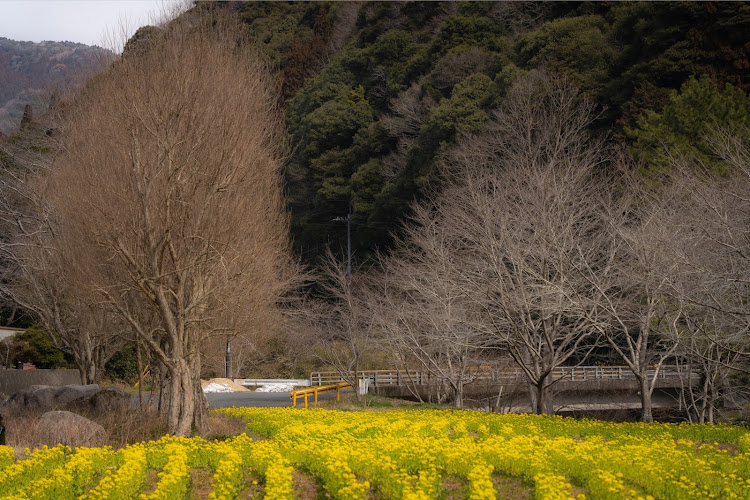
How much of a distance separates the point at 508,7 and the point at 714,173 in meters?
27.2

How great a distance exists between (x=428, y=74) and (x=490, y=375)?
20729mm

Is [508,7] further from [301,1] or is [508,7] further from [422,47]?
[301,1]

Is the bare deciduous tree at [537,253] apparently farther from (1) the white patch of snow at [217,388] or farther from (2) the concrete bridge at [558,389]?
(1) the white patch of snow at [217,388]

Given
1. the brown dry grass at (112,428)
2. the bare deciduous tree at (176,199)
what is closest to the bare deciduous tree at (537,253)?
the bare deciduous tree at (176,199)

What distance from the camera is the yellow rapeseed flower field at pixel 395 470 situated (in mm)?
7105

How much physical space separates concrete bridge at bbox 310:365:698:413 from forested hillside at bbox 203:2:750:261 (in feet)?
24.6

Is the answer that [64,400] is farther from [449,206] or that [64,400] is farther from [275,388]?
[275,388]

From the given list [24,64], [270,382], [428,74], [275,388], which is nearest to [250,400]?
[275,388]

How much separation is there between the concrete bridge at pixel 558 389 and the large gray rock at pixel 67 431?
14977mm

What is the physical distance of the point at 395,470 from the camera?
8062mm

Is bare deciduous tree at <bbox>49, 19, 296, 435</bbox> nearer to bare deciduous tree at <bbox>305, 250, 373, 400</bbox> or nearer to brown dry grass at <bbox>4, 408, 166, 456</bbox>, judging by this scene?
brown dry grass at <bbox>4, 408, 166, 456</bbox>

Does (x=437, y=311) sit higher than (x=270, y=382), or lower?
higher

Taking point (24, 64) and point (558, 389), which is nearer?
point (558, 389)

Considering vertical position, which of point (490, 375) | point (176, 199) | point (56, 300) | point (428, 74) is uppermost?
point (428, 74)
